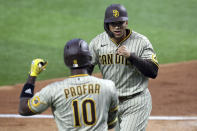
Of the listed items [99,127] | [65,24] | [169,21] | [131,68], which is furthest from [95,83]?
[169,21]

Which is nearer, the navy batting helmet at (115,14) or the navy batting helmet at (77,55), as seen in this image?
the navy batting helmet at (77,55)

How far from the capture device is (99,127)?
3934 millimetres

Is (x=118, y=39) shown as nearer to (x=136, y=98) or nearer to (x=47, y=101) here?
(x=136, y=98)

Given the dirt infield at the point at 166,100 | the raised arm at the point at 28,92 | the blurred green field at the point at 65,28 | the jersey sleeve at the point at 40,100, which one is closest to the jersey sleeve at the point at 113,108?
the jersey sleeve at the point at 40,100

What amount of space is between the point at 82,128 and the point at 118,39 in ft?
6.06

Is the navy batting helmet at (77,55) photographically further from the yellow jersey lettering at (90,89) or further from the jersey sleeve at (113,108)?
the jersey sleeve at (113,108)

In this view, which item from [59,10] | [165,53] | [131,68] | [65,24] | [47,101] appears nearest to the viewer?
[47,101]

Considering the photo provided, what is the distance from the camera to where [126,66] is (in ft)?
17.6

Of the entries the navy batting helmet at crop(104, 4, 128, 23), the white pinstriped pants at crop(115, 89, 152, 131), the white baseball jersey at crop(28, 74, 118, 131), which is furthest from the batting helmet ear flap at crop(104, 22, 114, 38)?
the white baseball jersey at crop(28, 74, 118, 131)

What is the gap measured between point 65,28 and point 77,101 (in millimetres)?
11131

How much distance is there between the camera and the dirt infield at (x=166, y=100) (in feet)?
25.1

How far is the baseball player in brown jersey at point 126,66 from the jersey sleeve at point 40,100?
4.95 ft

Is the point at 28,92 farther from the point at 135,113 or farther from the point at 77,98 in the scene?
the point at 135,113

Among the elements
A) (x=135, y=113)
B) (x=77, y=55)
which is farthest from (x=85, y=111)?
(x=135, y=113)
